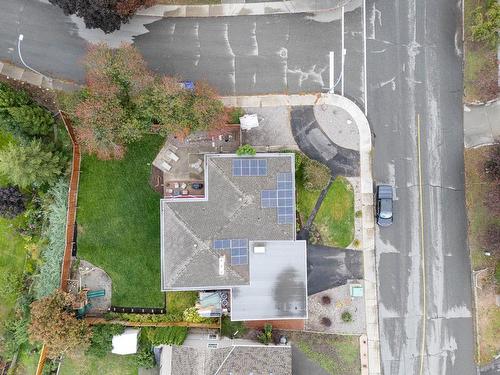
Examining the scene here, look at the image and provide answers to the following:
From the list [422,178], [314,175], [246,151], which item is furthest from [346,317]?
[246,151]

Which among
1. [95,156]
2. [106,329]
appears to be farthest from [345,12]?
[106,329]

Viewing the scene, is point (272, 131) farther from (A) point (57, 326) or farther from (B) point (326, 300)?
(A) point (57, 326)

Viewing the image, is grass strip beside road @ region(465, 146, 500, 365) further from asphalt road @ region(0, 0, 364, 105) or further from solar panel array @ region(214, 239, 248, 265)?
solar panel array @ region(214, 239, 248, 265)

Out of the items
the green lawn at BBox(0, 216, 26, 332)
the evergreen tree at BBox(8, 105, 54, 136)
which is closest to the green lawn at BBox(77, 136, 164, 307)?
the evergreen tree at BBox(8, 105, 54, 136)

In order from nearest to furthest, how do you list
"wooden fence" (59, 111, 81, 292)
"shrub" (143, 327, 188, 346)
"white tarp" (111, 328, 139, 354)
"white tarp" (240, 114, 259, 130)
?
"shrub" (143, 327, 188, 346)
"white tarp" (111, 328, 139, 354)
"white tarp" (240, 114, 259, 130)
"wooden fence" (59, 111, 81, 292)

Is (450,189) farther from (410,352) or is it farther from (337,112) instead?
(410,352)
